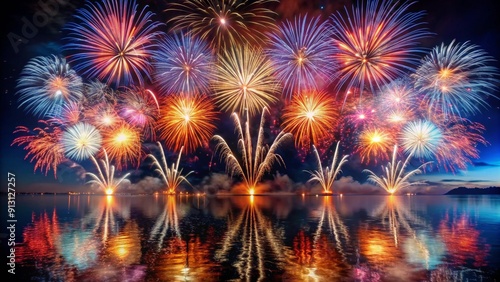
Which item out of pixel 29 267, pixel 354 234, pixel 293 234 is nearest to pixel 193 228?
pixel 293 234

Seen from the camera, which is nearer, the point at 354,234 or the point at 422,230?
the point at 354,234

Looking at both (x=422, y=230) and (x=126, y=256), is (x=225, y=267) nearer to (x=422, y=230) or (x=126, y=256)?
(x=126, y=256)

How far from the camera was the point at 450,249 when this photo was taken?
22.0 meters

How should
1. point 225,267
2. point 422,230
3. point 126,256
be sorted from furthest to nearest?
point 422,230, point 126,256, point 225,267

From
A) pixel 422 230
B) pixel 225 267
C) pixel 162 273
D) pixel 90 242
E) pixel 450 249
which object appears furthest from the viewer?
pixel 422 230

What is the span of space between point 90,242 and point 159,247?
5308mm

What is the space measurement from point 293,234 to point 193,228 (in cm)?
890

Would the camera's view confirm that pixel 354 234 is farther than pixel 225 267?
Yes

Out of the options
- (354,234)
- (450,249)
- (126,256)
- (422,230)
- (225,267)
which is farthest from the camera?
(422,230)

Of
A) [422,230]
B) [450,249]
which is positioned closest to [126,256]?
[450,249]

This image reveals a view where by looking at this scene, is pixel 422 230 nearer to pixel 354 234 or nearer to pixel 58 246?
pixel 354 234

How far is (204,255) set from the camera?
19938mm

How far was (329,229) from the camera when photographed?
101 feet

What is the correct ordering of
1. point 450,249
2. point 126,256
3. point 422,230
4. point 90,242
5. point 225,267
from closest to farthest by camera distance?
1. point 225,267
2. point 126,256
3. point 450,249
4. point 90,242
5. point 422,230
